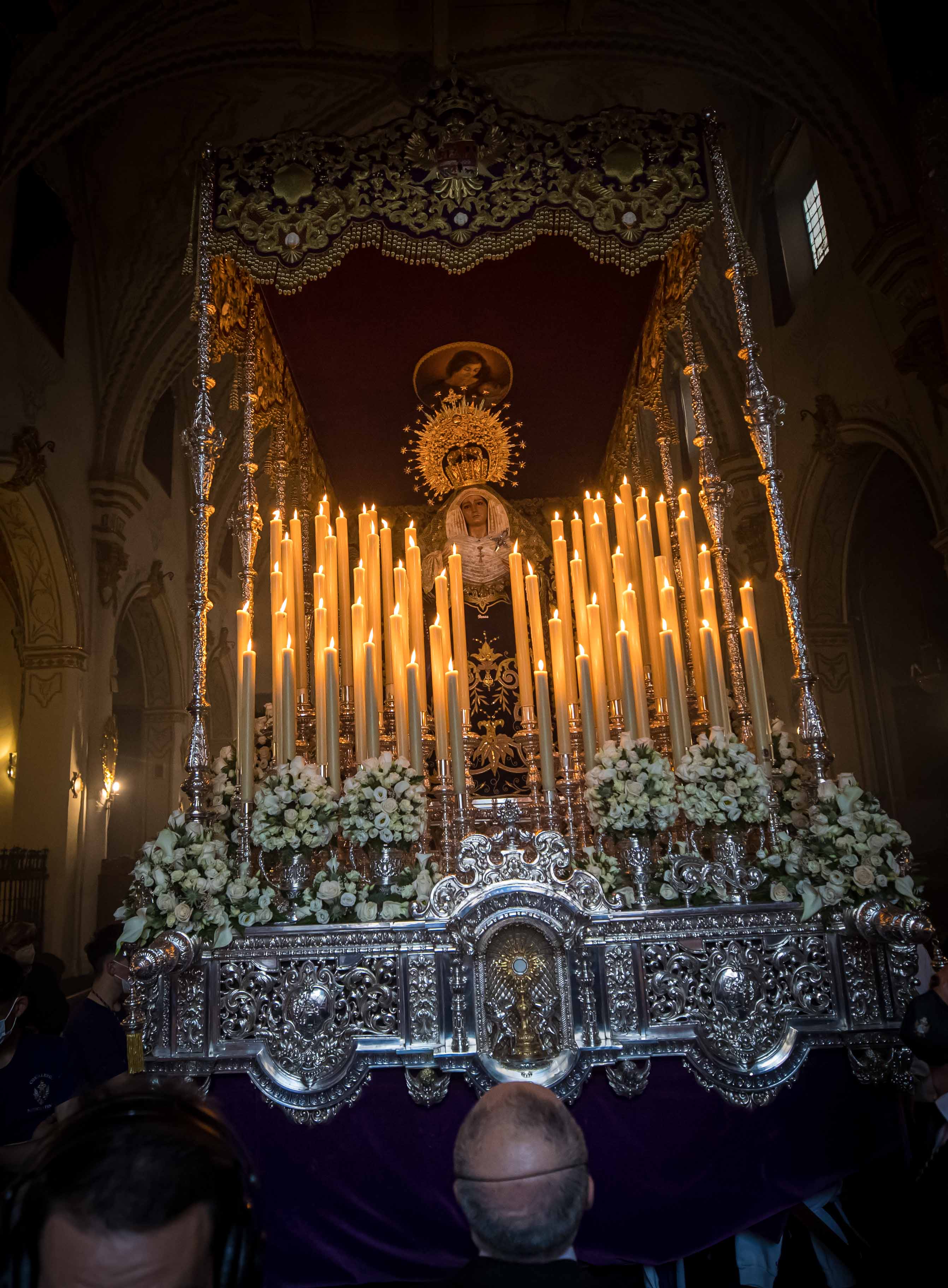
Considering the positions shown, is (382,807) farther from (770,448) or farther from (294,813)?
(770,448)

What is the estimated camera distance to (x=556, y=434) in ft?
18.5

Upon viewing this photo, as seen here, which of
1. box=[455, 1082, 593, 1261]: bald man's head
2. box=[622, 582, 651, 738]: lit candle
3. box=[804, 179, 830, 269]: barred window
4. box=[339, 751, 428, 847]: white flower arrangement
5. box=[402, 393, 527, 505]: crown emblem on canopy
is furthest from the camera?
box=[804, 179, 830, 269]: barred window

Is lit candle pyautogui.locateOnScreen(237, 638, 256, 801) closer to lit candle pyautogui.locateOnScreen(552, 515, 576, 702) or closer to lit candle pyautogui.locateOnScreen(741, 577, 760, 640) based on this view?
lit candle pyautogui.locateOnScreen(552, 515, 576, 702)

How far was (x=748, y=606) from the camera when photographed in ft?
12.2

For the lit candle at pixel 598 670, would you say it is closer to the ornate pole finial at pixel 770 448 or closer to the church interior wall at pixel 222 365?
the ornate pole finial at pixel 770 448

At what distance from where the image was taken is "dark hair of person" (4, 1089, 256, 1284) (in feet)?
2.48

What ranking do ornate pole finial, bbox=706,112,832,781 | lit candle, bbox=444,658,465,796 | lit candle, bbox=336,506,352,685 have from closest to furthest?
ornate pole finial, bbox=706,112,832,781
lit candle, bbox=444,658,465,796
lit candle, bbox=336,506,352,685

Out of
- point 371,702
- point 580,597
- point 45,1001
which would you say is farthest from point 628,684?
point 45,1001

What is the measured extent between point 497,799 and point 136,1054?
184 centimetres

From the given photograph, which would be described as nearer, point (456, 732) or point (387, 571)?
point (456, 732)

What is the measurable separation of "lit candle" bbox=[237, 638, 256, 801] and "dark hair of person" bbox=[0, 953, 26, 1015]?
3.00ft

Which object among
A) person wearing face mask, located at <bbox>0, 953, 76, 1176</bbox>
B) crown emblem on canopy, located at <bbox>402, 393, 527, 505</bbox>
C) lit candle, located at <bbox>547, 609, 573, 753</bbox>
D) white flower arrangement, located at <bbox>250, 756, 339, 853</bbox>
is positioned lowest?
person wearing face mask, located at <bbox>0, 953, 76, 1176</bbox>

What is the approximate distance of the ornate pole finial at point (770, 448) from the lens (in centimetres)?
327

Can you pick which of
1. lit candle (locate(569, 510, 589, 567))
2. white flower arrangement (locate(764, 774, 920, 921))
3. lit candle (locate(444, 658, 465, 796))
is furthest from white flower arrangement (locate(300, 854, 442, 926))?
lit candle (locate(569, 510, 589, 567))
